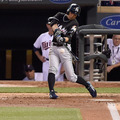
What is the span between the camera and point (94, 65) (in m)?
10.5

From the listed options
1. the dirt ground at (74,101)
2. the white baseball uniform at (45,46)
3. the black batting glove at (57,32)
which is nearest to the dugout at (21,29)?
the white baseball uniform at (45,46)

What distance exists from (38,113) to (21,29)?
315 inches

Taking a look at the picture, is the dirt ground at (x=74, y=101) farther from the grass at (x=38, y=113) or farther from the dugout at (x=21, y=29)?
the dugout at (x=21, y=29)

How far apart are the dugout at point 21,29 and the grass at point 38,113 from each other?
6.64 meters

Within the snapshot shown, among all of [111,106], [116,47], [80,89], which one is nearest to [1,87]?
[80,89]

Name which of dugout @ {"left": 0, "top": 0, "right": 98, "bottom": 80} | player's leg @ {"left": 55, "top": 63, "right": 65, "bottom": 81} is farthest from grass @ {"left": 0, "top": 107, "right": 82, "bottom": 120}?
dugout @ {"left": 0, "top": 0, "right": 98, "bottom": 80}

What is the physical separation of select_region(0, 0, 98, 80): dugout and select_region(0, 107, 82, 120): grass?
6.64m

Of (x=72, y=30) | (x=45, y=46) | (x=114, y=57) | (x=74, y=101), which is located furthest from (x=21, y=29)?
(x=74, y=101)

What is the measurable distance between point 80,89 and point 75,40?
1343 mm

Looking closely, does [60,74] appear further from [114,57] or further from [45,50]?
[114,57]

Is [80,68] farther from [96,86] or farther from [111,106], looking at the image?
[111,106]

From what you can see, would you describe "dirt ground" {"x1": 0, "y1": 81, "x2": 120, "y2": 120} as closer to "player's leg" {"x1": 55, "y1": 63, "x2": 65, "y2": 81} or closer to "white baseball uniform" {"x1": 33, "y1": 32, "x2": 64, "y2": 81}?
"player's leg" {"x1": 55, "y1": 63, "x2": 65, "y2": 81}

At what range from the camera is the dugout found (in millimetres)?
12898

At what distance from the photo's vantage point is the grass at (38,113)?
5.39 metres
